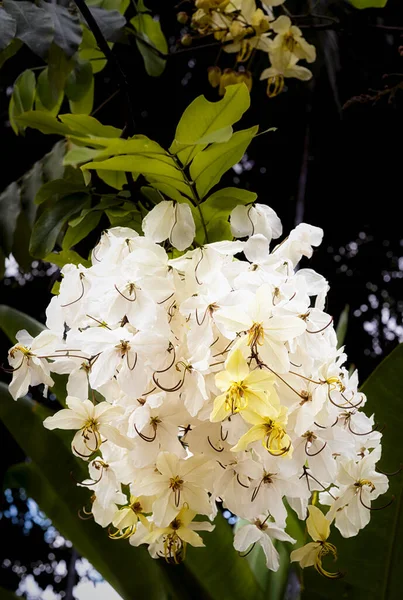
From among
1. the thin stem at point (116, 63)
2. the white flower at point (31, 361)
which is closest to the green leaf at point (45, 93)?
the thin stem at point (116, 63)

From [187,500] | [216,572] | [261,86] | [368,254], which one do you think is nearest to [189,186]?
[187,500]

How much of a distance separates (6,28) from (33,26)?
0.03 metres

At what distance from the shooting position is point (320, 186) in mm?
1632

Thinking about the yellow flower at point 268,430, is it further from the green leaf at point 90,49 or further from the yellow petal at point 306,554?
the green leaf at point 90,49

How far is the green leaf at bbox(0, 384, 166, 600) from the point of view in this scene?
64 centimetres

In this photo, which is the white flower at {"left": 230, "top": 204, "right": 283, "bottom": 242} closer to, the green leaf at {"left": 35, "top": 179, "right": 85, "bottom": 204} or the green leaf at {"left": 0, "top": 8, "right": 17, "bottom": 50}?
the green leaf at {"left": 35, "top": 179, "right": 85, "bottom": 204}

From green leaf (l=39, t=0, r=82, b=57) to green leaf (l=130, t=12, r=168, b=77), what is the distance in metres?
0.29

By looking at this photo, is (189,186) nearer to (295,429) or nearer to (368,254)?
(295,429)

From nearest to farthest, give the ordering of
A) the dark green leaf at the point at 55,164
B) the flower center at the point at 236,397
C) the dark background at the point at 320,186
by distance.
Result: 1. the flower center at the point at 236,397
2. the dark green leaf at the point at 55,164
3. the dark background at the point at 320,186

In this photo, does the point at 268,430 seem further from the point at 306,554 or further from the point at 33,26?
the point at 33,26

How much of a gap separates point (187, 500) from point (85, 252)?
0.55 meters

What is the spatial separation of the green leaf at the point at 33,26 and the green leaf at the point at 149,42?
32cm

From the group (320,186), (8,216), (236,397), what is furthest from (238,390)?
(320,186)

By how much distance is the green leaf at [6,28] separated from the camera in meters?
0.61
